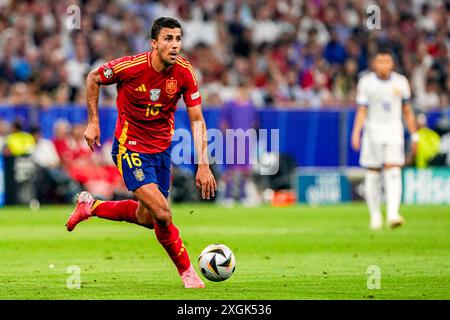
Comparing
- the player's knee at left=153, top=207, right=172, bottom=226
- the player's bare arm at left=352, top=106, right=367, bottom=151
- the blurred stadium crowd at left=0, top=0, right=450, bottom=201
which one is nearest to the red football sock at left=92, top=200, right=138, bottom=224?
the player's knee at left=153, top=207, right=172, bottom=226

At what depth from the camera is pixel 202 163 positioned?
32.9 ft

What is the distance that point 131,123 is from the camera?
10.6 metres

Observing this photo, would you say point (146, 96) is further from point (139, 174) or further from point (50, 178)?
point (50, 178)

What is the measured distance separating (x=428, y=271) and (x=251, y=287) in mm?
2272

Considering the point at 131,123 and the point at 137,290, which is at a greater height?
the point at 131,123

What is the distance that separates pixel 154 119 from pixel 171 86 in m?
0.37

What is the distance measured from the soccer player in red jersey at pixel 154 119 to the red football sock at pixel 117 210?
8.6 inches

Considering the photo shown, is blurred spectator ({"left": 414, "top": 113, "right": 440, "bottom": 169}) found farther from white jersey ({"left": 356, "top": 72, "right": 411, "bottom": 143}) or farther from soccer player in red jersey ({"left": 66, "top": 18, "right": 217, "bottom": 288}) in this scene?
soccer player in red jersey ({"left": 66, "top": 18, "right": 217, "bottom": 288})

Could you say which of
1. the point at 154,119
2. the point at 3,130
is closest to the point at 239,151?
the point at 3,130

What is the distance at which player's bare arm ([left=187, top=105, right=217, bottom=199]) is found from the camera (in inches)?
391

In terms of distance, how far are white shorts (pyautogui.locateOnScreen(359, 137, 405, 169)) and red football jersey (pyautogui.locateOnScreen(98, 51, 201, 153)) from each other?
24.1 feet

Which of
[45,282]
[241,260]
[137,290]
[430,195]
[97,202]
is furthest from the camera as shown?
[430,195]
